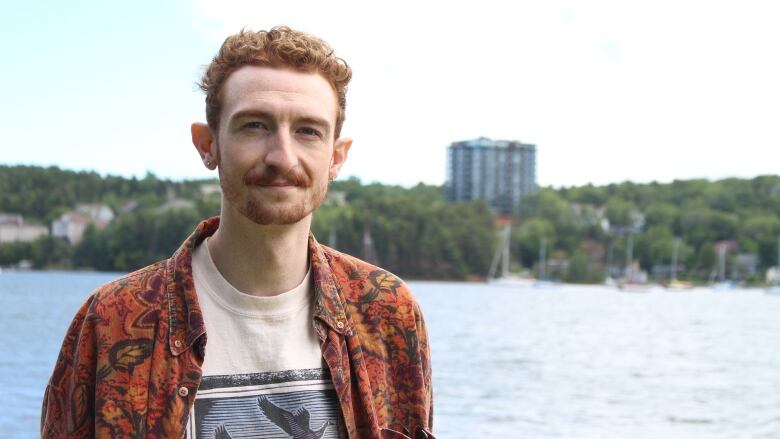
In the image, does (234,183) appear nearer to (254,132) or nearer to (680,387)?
(254,132)

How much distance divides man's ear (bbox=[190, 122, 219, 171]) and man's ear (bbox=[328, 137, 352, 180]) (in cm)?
25

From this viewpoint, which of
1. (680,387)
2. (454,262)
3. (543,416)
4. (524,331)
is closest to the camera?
(543,416)

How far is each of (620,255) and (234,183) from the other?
5744 inches

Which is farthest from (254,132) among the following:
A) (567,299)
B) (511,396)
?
(567,299)

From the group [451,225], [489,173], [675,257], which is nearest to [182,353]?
[451,225]

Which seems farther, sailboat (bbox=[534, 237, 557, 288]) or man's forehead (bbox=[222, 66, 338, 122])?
sailboat (bbox=[534, 237, 557, 288])

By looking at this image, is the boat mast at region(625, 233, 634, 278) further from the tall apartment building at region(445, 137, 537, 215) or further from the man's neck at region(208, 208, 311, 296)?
the man's neck at region(208, 208, 311, 296)

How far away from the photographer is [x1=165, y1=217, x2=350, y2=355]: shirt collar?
2221 mm

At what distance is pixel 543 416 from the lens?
2636cm

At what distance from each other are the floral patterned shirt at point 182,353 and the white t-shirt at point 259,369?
0.04m

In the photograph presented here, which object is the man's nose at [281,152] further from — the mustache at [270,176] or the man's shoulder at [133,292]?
the man's shoulder at [133,292]

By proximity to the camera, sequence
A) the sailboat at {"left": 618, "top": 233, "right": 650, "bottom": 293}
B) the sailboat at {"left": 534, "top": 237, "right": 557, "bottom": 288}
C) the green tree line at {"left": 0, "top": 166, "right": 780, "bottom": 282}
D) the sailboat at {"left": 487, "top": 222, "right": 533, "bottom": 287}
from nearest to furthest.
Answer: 1. the green tree line at {"left": 0, "top": 166, "right": 780, "bottom": 282}
2. the sailboat at {"left": 487, "top": 222, "right": 533, "bottom": 287}
3. the sailboat at {"left": 618, "top": 233, "right": 650, "bottom": 293}
4. the sailboat at {"left": 534, "top": 237, "right": 557, "bottom": 288}

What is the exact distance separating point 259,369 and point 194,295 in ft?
0.65

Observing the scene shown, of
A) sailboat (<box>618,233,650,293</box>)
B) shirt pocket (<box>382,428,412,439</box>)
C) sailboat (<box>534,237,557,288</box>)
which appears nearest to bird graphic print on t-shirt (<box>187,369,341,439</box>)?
shirt pocket (<box>382,428,412,439</box>)
